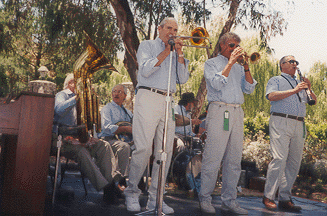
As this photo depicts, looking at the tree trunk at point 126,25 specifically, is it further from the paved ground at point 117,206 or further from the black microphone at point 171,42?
the black microphone at point 171,42

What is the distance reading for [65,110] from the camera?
4137mm

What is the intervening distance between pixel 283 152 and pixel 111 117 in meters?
2.21

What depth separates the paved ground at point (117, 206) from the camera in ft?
11.5

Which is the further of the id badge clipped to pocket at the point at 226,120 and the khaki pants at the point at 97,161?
the khaki pants at the point at 97,161

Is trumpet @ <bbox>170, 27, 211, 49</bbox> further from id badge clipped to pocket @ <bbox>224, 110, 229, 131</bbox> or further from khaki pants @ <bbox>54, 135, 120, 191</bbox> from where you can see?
khaki pants @ <bbox>54, 135, 120, 191</bbox>

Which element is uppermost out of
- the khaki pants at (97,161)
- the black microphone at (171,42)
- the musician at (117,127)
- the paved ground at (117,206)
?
the black microphone at (171,42)

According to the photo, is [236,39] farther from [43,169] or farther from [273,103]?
[43,169]

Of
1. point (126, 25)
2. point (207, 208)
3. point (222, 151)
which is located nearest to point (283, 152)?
point (222, 151)

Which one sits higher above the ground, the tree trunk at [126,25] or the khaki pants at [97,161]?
the tree trunk at [126,25]

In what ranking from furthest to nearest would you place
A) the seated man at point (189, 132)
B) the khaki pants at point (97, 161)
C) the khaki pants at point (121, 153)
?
the seated man at point (189, 132), the khaki pants at point (121, 153), the khaki pants at point (97, 161)

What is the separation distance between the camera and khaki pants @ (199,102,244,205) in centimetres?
382

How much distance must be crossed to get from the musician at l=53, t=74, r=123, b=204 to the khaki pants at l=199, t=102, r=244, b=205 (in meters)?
1.06

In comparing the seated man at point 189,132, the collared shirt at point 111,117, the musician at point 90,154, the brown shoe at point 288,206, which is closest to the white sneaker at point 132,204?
the musician at point 90,154

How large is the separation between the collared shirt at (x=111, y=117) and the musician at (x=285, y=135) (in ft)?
6.39
